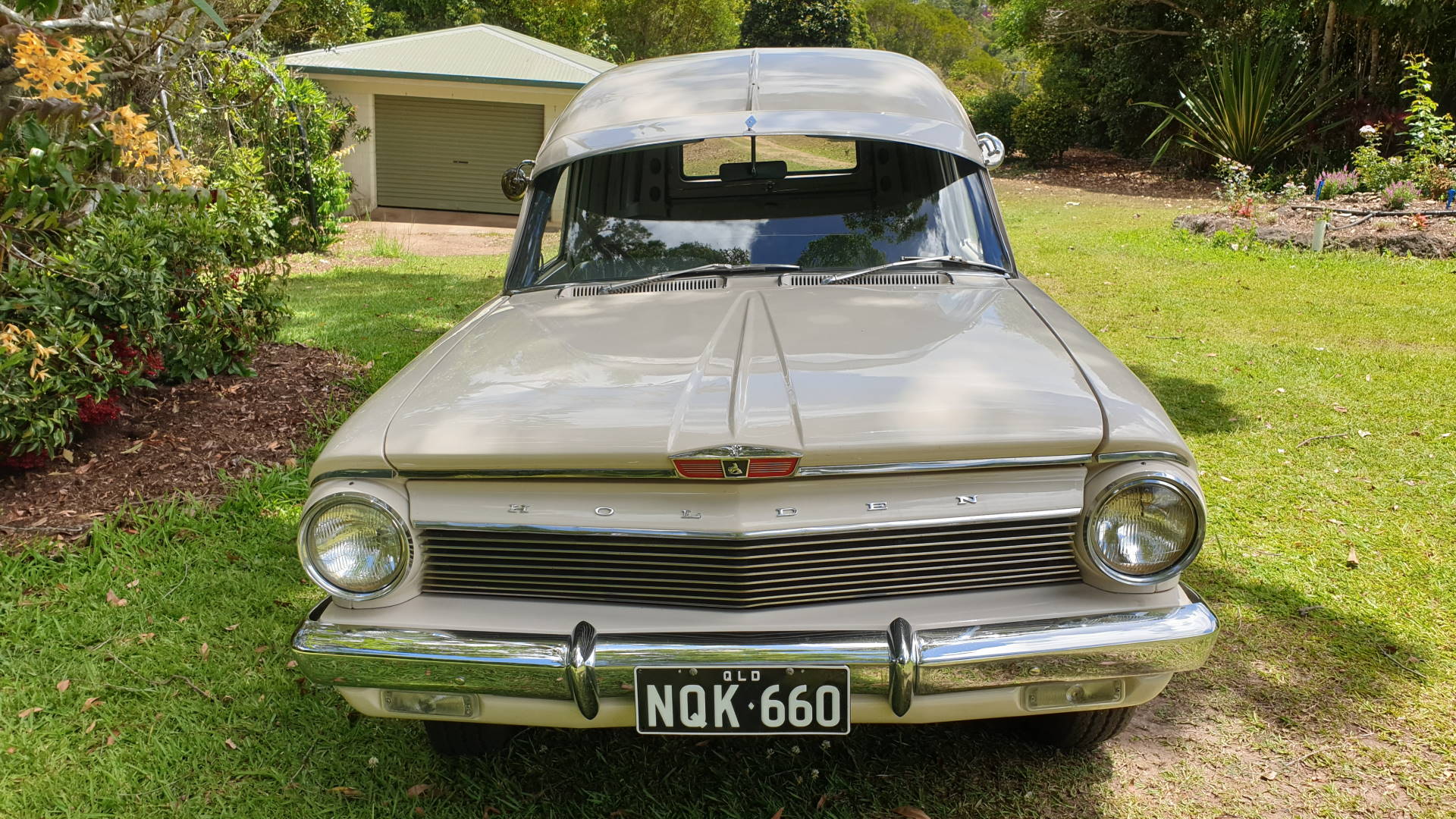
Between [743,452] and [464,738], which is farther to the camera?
[464,738]

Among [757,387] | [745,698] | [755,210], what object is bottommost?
[745,698]

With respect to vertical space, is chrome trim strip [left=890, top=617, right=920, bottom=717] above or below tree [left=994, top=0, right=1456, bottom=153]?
below

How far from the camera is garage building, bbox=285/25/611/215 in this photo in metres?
16.6

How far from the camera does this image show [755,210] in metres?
3.63

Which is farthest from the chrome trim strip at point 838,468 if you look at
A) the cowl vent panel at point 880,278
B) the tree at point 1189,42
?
the tree at point 1189,42

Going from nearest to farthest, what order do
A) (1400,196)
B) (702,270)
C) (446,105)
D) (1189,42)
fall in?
(702,270)
(1400,196)
(446,105)
(1189,42)

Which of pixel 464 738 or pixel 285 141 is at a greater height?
pixel 285 141

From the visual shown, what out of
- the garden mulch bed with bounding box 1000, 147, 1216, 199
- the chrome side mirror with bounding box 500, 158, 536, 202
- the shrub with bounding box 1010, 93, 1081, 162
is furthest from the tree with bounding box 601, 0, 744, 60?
the chrome side mirror with bounding box 500, 158, 536, 202

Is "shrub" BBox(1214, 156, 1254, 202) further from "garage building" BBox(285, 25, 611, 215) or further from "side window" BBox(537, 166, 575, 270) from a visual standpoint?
"side window" BBox(537, 166, 575, 270)

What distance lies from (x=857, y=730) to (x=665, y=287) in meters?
1.46

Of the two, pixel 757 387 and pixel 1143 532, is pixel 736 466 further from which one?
pixel 1143 532

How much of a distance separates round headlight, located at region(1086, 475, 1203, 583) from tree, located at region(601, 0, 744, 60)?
40647 mm

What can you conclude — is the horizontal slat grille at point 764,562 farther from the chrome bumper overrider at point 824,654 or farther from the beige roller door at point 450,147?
the beige roller door at point 450,147

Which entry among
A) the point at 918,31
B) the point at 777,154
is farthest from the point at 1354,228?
the point at 918,31
